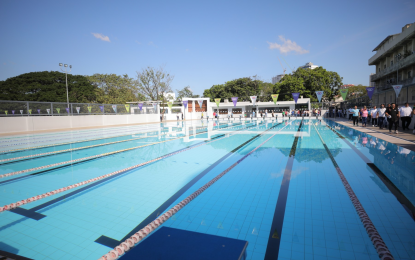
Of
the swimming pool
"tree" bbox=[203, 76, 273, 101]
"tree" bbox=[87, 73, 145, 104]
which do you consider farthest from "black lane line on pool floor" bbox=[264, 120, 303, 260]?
"tree" bbox=[203, 76, 273, 101]

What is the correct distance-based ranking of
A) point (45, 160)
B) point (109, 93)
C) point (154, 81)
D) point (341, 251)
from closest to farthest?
point (341, 251)
point (45, 160)
point (154, 81)
point (109, 93)

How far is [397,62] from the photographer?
2919 cm

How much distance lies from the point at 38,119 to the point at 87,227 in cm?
1652

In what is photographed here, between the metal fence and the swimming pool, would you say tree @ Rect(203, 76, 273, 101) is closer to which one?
the metal fence

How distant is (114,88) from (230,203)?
4563 centimetres

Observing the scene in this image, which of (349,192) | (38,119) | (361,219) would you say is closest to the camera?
(361,219)

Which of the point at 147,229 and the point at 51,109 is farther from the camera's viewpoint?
the point at 51,109

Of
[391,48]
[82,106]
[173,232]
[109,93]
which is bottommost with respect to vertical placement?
[173,232]

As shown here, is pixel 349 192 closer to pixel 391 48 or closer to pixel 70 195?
pixel 70 195

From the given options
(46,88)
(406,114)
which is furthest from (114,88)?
(406,114)

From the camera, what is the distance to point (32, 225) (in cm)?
290

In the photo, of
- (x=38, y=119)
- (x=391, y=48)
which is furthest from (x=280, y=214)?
(x=391, y=48)

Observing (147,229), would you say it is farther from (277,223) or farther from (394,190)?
(394,190)

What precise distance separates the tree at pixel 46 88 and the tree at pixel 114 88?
72.0 inches
